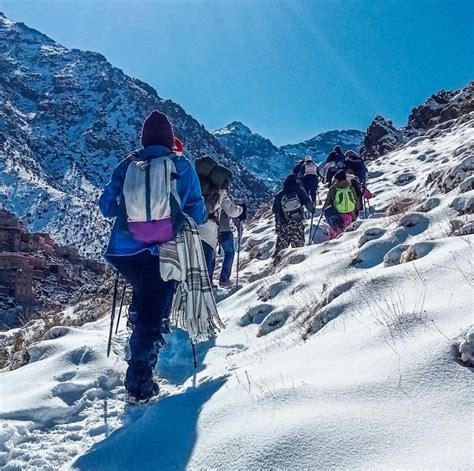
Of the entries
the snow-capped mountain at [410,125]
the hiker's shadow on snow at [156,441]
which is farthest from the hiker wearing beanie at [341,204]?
the snow-capped mountain at [410,125]

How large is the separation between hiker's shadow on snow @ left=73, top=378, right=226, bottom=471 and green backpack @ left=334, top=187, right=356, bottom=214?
725cm

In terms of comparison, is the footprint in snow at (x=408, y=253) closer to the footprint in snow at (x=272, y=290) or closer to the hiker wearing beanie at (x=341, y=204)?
the footprint in snow at (x=272, y=290)

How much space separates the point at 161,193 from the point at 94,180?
151459mm

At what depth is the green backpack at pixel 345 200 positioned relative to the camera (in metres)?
10.2

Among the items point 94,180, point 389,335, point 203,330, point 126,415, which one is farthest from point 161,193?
point 94,180

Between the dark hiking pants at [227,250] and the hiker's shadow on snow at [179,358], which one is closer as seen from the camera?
the hiker's shadow on snow at [179,358]

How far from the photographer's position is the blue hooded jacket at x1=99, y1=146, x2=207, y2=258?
13.2 feet

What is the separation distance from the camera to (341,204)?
10266mm

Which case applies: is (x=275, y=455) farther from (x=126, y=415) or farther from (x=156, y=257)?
(x=156, y=257)

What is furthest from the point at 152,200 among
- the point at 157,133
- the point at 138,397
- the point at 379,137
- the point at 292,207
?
the point at 379,137

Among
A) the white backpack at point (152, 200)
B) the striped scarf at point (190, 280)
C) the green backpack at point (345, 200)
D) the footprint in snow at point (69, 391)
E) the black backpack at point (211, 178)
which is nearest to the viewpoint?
the white backpack at point (152, 200)

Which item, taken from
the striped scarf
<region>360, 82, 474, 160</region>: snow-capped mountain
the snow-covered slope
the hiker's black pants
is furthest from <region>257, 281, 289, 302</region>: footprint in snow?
<region>360, 82, 474, 160</region>: snow-capped mountain

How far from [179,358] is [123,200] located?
1.96 metres

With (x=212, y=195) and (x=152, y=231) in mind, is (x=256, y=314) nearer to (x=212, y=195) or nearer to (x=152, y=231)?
(x=212, y=195)
